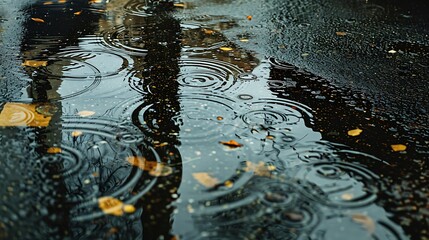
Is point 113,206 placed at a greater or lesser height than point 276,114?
lesser

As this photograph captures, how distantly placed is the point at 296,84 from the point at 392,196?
1426 mm

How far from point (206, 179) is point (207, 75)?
1462 mm

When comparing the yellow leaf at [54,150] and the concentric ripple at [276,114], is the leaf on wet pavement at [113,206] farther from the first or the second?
the concentric ripple at [276,114]

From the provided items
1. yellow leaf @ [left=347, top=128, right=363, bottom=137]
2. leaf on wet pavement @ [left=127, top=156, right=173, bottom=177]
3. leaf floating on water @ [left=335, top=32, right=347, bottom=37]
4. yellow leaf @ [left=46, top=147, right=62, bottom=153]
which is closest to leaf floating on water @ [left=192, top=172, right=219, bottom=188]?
leaf on wet pavement @ [left=127, top=156, right=173, bottom=177]

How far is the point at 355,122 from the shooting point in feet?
10.2

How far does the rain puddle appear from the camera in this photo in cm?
218

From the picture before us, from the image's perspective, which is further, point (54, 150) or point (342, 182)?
point (54, 150)

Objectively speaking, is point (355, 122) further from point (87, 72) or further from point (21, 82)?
point (21, 82)

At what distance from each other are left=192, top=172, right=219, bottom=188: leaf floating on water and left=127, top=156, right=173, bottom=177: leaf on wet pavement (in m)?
0.14

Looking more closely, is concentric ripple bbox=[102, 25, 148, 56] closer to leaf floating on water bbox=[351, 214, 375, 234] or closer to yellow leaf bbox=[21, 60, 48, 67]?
yellow leaf bbox=[21, 60, 48, 67]

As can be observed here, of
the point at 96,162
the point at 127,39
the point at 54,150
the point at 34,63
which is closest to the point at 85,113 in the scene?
the point at 54,150

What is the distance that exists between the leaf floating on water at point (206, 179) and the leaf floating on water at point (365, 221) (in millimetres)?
681

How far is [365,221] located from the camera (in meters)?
2.21

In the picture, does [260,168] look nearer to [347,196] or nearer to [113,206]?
[347,196]
